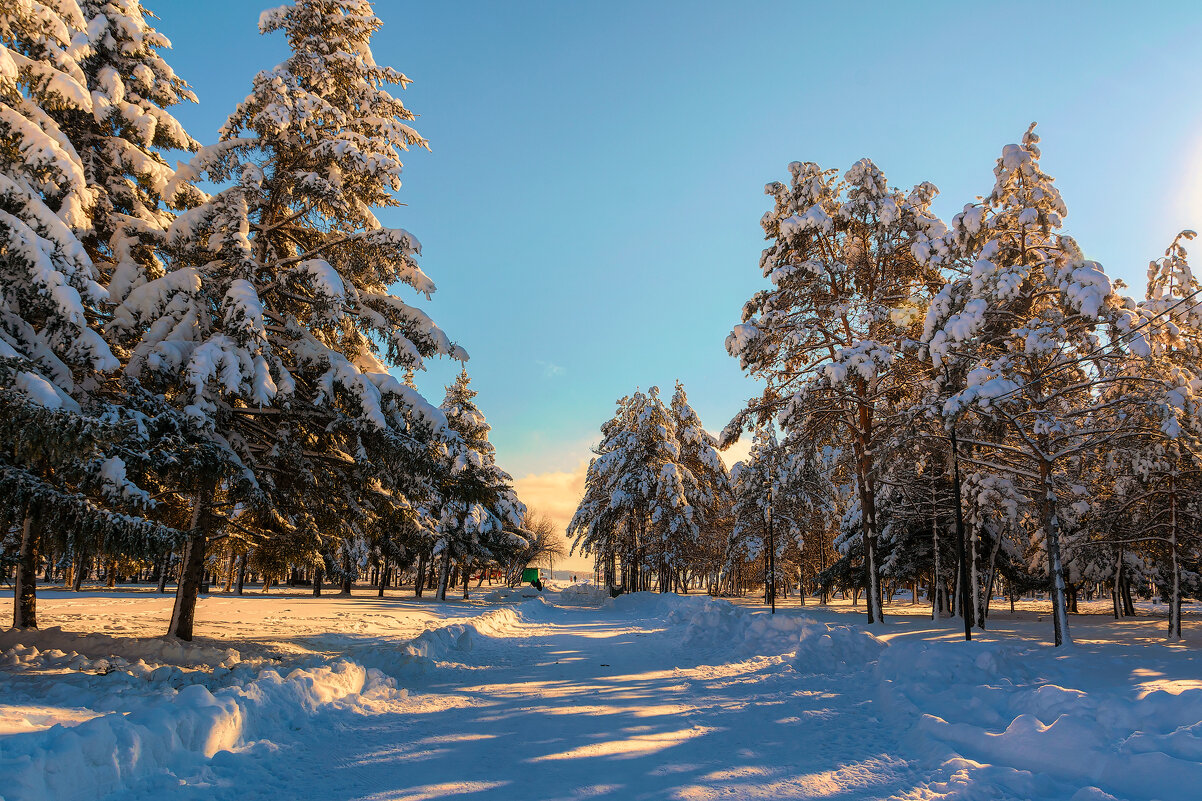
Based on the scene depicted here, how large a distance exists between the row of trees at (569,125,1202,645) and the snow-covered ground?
15.8ft

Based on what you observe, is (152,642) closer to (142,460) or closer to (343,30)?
(142,460)

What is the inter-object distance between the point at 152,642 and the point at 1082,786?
12.5 metres

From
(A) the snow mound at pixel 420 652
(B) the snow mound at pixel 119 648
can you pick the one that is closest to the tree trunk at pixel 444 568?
(A) the snow mound at pixel 420 652

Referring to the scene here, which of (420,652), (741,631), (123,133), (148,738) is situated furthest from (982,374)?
(123,133)

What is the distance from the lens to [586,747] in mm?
5812

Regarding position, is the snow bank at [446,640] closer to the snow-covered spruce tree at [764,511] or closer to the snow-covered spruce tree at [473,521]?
the snow-covered spruce tree at [473,521]

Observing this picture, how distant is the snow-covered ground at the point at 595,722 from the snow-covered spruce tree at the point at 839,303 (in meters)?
7.73

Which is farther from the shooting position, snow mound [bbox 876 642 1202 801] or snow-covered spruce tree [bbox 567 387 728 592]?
snow-covered spruce tree [bbox 567 387 728 592]

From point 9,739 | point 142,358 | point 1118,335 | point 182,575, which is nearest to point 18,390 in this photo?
point 142,358

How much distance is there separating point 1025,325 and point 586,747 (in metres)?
13.1

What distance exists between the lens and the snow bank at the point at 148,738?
3.96 m

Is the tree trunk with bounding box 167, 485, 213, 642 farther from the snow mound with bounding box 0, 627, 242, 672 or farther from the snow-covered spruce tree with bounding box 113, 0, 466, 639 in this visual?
the snow mound with bounding box 0, 627, 242, 672

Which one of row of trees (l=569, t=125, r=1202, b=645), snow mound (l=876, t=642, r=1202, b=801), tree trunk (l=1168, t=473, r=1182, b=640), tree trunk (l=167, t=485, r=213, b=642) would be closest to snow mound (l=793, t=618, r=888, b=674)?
snow mound (l=876, t=642, r=1202, b=801)

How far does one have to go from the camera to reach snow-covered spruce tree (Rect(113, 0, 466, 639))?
33.1ft
